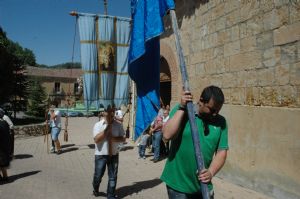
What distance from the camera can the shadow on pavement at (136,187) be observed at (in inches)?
267

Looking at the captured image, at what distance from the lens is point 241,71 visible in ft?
23.2

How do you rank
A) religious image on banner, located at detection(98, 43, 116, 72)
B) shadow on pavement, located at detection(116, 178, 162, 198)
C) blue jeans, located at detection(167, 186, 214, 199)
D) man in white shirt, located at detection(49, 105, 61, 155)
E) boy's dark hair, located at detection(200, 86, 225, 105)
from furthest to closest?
man in white shirt, located at detection(49, 105, 61, 155) → shadow on pavement, located at detection(116, 178, 162, 198) → religious image on banner, located at detection(98, 43, 116, 72) → blue jeans, located at detection(167, 186, 214, 199) → boy's dark hair, located at detection(200, 86, 225, 105)

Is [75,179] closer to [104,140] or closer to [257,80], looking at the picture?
[104,140]

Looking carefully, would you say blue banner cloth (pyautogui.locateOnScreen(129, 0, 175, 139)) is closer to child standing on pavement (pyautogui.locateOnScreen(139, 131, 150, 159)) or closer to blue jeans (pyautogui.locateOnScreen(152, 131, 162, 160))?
blue jeans (pyautogui.locateOnScreen(152, 131, 162, 160))

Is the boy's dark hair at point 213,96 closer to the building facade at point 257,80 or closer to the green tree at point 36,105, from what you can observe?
the building facade at point 257,80

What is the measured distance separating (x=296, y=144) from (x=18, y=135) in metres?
14.2

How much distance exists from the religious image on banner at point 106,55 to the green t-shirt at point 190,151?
3677 millimetres

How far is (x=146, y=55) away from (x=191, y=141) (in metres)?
→ 1.96

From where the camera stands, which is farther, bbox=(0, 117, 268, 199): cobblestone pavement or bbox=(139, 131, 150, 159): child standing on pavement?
bbox=(139, 131, 150, 159): child standing on pavement

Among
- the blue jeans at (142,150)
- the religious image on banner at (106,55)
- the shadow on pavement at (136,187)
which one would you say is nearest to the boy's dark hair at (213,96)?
the religious image on banner at (106,55)

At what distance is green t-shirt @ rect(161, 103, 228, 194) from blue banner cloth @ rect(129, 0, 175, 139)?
5.20 feet

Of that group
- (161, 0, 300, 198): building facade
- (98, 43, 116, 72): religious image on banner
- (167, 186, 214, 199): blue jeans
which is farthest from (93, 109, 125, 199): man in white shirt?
(167, 186, 214, 199): blue jeans

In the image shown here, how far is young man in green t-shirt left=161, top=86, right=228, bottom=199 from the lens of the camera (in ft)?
9.26

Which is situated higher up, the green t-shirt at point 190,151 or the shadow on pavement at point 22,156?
the green t-shirt at point 190,151
